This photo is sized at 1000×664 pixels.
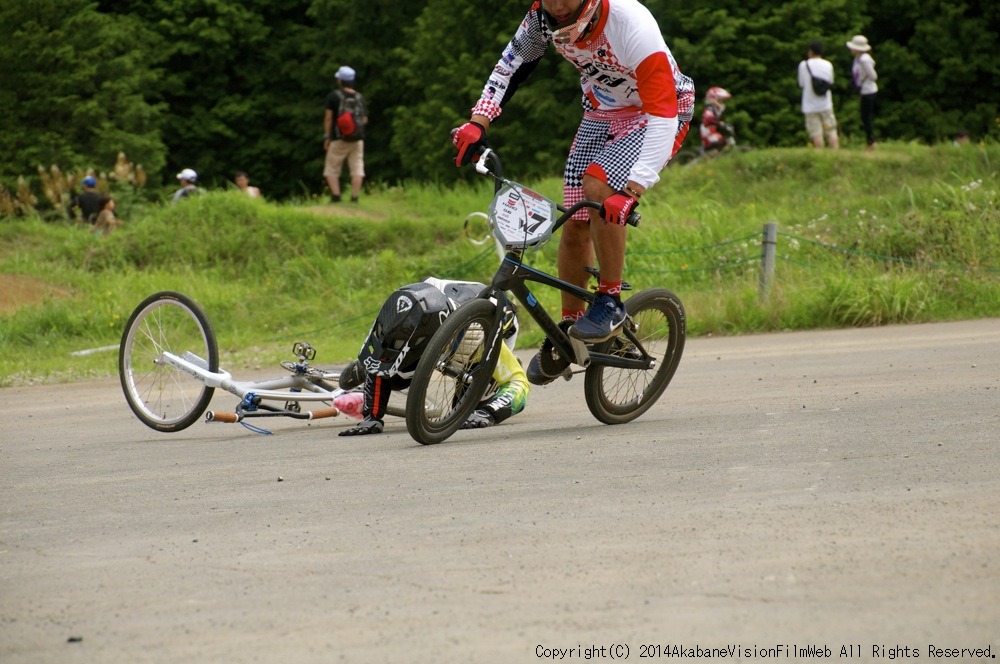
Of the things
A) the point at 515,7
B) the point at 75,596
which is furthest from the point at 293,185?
the point at 75,596

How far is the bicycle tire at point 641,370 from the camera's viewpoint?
6.93 meters

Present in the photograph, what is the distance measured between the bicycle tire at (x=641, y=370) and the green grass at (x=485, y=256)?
437 centimetres

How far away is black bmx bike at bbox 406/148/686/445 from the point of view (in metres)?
6.17

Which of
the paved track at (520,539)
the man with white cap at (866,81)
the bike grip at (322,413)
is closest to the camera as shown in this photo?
the paved track at (520,539)

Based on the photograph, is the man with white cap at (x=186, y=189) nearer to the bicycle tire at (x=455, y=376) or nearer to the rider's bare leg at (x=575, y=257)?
the rider's bare leg at (x=575, y=257)

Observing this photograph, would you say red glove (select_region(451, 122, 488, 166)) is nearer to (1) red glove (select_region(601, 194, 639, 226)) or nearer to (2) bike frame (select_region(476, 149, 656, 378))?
(2) bike frame (select_region(476, 149, 656, 378))

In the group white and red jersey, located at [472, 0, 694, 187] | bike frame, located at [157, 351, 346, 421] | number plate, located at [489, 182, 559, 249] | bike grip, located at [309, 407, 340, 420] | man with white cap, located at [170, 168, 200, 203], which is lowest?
bike grip, located at [309, 407, 340, 420]

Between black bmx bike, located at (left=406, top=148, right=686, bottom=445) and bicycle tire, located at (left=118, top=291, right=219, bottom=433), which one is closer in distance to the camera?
black bmx bike, located at (left=406, top=148, right=686, bottom=445)

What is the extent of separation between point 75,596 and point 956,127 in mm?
32472

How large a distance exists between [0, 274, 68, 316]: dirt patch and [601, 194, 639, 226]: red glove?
12414 millimetres

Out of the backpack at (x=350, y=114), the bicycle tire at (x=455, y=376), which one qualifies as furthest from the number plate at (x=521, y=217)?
the backpack at (x=350, y=114)

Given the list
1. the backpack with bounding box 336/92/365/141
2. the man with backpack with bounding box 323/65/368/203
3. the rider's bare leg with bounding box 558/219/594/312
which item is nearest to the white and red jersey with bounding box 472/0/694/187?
the rider's bare leg with bounding box 558/219/594/312

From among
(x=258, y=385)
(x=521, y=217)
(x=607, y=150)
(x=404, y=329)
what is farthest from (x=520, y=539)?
(x=258, y=385)

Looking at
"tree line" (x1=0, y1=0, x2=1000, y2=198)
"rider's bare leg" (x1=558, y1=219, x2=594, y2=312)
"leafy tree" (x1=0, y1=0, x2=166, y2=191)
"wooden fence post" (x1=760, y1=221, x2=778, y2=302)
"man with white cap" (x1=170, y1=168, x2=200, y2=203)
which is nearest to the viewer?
"rider's bare leg" (x1=558, y1=219, x2=594, y2=312)
